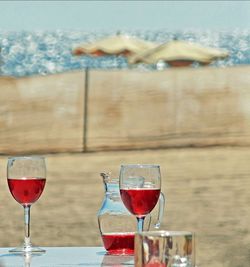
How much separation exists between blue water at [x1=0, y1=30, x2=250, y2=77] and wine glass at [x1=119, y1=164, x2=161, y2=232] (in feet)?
8.61

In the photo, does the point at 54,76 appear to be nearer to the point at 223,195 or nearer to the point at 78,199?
the point at 78,199

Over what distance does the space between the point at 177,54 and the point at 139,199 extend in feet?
8.80

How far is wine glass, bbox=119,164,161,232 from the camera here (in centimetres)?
134

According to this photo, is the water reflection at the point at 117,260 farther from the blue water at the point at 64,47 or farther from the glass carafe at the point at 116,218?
the blue water at the point at 64,47

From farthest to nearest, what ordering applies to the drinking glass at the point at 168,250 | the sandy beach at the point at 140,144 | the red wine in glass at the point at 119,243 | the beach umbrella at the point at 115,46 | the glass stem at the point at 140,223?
the sandy beach at the point at 140,144 → the beach umbrella at the point at 115,46 → the red wine in glass at the point at 119,243 → the glass stem at the point at 140,223 → the drinking glass at the point at 168,250

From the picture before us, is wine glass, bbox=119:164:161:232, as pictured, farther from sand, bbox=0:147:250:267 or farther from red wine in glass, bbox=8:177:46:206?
sand, bbox=0:147:250:267

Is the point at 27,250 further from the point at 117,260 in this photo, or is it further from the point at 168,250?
the point at 168,250

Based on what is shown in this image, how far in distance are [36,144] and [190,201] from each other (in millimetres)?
709

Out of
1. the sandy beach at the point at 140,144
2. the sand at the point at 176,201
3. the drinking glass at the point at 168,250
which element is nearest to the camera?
the drinking glass at the point at 168,250

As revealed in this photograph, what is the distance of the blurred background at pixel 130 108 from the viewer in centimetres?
399

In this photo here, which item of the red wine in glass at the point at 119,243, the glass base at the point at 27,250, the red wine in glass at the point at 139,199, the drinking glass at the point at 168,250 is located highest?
the red wine in glass at the point at 139,199

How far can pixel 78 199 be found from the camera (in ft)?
14.3

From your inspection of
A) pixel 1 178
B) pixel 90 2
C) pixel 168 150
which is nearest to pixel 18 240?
pixel 1 178

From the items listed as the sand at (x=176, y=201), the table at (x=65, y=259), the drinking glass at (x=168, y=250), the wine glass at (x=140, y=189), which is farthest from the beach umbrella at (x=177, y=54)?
the drinking glass at (x=168, y=250)
